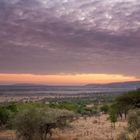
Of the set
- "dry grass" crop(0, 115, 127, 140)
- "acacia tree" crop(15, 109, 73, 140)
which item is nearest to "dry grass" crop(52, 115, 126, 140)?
"dry grass" crop(0, 115, 127, 140)

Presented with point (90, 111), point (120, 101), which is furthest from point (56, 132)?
point (90, 111)

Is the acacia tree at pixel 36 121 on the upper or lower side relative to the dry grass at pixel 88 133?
upper

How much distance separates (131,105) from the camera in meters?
41.5

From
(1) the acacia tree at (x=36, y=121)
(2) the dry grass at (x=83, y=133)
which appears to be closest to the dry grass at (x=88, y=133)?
(2) the dry grass at (x=83, y=133)

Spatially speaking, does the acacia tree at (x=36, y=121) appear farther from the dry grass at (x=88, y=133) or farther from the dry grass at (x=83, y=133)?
the dry grass at (x=88, y=133)

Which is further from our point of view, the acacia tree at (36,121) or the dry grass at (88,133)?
the dry grass at (88,133)

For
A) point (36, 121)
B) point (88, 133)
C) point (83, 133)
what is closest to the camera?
point (36, 121)

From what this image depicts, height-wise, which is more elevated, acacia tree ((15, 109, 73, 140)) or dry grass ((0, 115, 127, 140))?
acacia tree ((15, 109, 73, 140))

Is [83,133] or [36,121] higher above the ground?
[36,121]

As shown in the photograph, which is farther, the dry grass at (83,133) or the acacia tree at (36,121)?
the dry grass at (83,133)

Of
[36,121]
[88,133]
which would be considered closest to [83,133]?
[88,133]

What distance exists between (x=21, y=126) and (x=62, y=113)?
479 cm

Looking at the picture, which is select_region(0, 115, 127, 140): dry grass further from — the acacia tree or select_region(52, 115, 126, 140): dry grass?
the acacia tree

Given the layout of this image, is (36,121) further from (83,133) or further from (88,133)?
(83,133)
